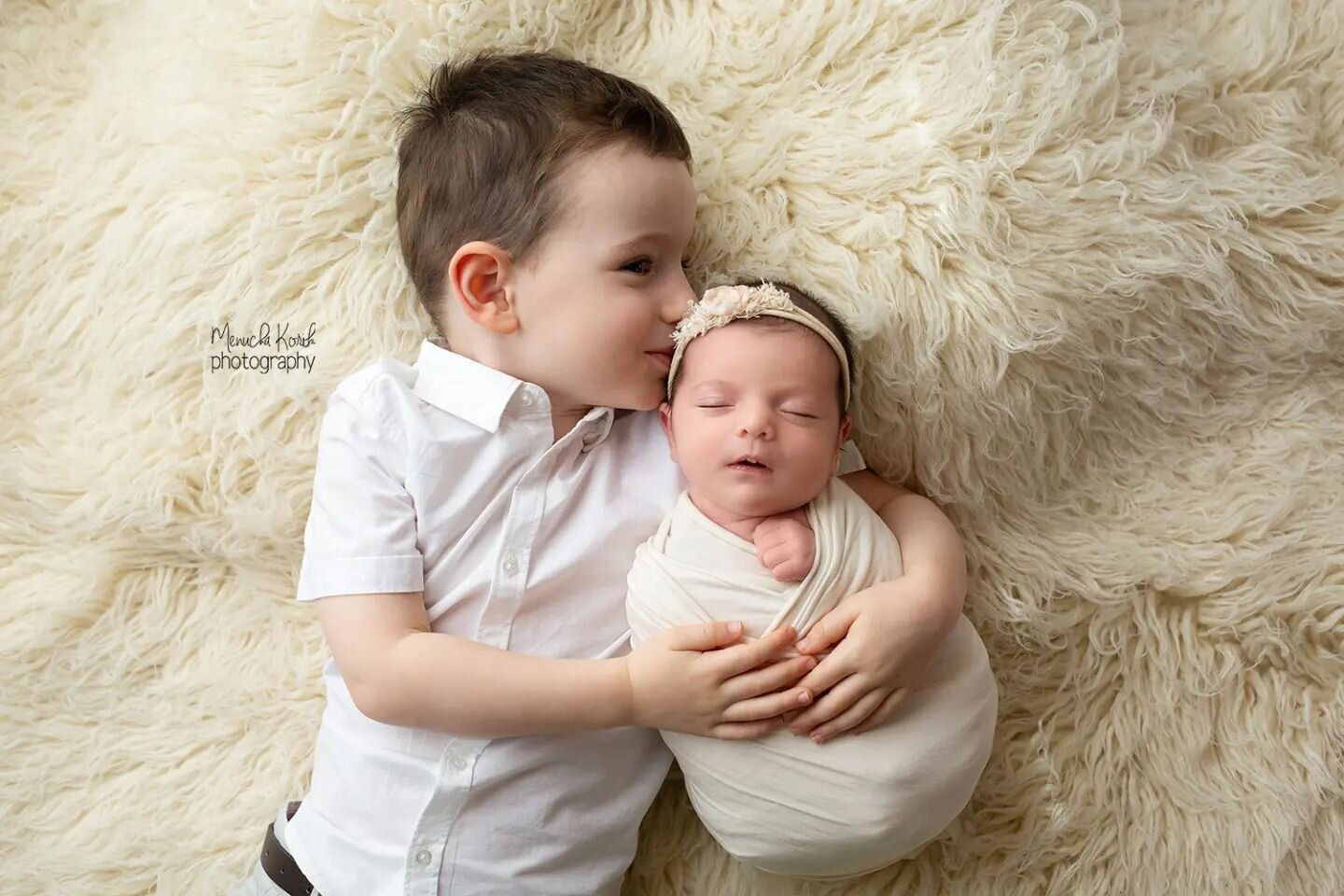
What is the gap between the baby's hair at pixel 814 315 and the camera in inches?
51.0

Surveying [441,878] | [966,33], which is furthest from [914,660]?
[966,33]

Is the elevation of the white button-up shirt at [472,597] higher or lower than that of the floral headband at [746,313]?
lower

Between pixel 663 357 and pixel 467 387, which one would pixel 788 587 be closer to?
pixel 663 357

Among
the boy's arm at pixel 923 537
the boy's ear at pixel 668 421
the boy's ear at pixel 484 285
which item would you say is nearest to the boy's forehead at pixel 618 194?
the boy's ear at pixel 484 285

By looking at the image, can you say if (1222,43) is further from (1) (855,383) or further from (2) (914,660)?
(2) (914,660)

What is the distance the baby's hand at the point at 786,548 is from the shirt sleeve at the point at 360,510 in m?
0.42

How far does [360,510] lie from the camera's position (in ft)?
4.35

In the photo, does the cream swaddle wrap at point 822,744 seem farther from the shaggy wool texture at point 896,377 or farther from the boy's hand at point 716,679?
the shaggy wool texture at point 896,377

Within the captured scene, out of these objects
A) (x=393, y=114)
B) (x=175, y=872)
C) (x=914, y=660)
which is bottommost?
(x=175, y=872)

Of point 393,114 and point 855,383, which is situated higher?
point 393,114

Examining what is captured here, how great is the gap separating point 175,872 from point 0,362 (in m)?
0.81

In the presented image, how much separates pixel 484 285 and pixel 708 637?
1.74 feet

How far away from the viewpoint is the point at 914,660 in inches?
49.4

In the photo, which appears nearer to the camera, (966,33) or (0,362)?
(966,33)
